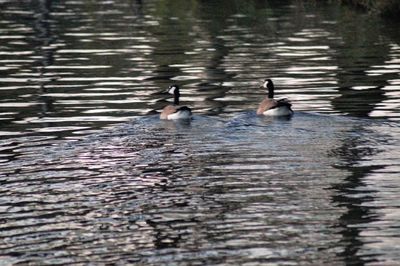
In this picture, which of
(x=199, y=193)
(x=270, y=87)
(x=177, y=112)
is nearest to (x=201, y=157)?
(x=199, y=193)

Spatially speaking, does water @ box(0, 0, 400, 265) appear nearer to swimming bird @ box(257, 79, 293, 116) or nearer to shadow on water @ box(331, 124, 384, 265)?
shadow on water @ box(331, 124, 384, 265)

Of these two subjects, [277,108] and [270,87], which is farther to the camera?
[270,87]

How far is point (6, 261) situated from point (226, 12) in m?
59.5

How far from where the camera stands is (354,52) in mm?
48719

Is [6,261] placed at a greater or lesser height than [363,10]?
greater

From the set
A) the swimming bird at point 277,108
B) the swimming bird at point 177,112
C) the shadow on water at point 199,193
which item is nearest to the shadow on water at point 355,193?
the shadow on water at point 199,193

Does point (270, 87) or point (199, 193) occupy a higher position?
point (199, 193)

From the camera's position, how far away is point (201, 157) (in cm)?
2425

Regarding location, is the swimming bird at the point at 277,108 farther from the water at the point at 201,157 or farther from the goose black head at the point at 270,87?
the goose black head at the point at 270,87

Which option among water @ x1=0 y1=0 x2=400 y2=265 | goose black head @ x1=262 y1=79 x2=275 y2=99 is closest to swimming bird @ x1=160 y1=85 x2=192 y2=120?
water @ x1=0 y1=0 x2=400 y2=265

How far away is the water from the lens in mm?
17625

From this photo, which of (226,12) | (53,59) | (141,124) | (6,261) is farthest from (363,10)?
(6,261)

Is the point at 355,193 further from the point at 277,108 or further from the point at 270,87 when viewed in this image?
the point at 270,87

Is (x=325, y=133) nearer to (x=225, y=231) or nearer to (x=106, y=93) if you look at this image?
(x=225, y=231)
